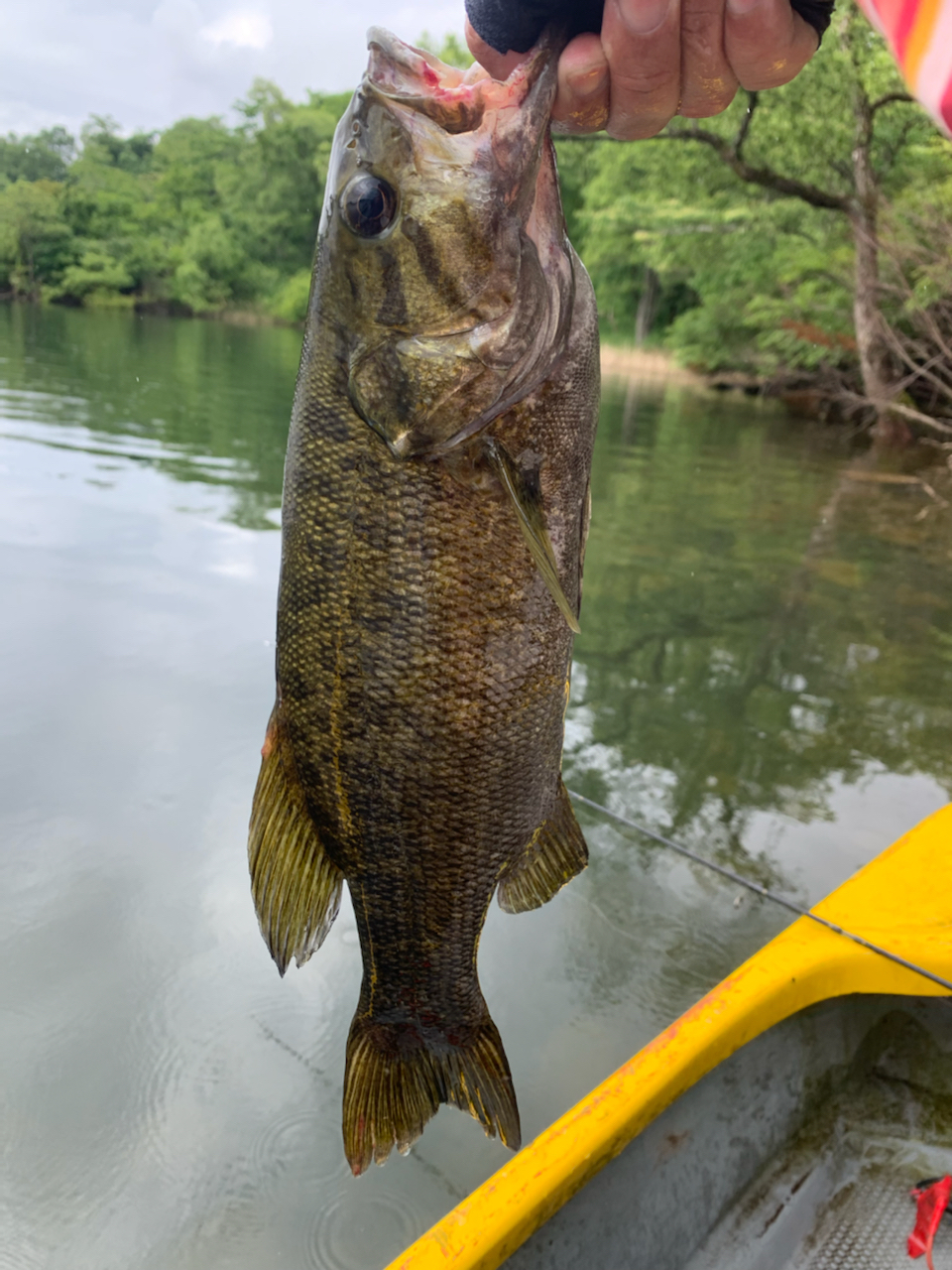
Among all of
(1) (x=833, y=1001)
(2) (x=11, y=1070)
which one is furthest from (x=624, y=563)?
(2) (x=11, y=1070)

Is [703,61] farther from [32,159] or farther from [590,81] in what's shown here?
[32,159]

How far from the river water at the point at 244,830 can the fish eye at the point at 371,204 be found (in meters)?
2.12

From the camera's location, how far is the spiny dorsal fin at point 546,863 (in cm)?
160

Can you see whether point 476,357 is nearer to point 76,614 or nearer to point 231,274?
point 76,614

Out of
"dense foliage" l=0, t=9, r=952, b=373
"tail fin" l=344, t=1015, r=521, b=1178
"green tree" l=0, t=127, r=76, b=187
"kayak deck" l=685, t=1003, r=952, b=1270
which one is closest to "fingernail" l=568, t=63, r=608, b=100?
"tail fin" l=344, t=1015, r=521, b=1178

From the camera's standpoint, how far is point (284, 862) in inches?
57.6

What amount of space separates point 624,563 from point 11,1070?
18.3 ft

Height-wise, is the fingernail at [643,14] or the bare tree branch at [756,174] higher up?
the bare tree branch at [756,174]

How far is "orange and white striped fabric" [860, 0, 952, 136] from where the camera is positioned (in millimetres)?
762

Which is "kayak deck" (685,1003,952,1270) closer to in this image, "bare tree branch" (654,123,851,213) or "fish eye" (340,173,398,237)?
Answer: "fish eye" (340,173,398,237)

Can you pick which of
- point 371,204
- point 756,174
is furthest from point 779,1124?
point 756,174

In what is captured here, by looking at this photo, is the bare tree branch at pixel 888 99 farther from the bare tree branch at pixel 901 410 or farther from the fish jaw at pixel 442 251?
the fish jaw at pixel 442 251

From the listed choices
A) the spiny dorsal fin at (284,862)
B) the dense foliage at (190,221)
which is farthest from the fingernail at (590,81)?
the dense foliage at (190,221)

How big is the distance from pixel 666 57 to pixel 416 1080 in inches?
67.4
